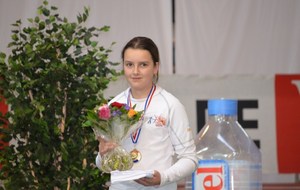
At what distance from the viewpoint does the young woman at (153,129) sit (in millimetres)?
2213

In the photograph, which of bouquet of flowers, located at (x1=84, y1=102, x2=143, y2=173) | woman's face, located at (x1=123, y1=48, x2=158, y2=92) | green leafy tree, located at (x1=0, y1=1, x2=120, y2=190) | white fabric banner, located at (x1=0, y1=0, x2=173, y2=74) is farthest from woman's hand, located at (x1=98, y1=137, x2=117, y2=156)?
white fabric banner, located at (x1=0, y1=0, x2=173, y2=74)

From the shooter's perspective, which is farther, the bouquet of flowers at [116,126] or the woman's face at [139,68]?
the woman's face at [139,68]

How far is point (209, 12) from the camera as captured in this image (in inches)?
198

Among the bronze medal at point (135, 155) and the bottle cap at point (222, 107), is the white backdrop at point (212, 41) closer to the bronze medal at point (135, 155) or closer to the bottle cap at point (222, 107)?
the bottle cap at point (222, 107)

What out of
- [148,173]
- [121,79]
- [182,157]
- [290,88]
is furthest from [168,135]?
[290,88]

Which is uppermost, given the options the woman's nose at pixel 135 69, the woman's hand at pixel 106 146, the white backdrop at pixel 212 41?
the white backdrop at pixel 212 41

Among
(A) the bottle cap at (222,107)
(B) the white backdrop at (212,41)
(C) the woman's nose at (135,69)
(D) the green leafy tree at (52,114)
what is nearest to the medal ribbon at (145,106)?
(C) the woman's nose at (135,69)

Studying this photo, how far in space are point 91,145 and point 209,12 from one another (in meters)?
2.33

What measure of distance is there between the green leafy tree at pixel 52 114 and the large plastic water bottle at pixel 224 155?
0.62 metres

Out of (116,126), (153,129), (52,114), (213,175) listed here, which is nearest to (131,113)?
(116,126)

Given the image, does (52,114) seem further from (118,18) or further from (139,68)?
(118,18)

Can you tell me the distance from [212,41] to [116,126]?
302cm

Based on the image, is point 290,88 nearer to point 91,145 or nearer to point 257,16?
point 257,16

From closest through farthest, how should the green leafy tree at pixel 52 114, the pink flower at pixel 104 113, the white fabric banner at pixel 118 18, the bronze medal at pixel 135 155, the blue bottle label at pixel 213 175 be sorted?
the pink flower at pixel 104 113 < the bronze medal at pixel 135 155 < the blue bottle label at pixel 213 175 < the green leafy tree at pixel 52 114 < the white fabric banner at pixel 118 18
